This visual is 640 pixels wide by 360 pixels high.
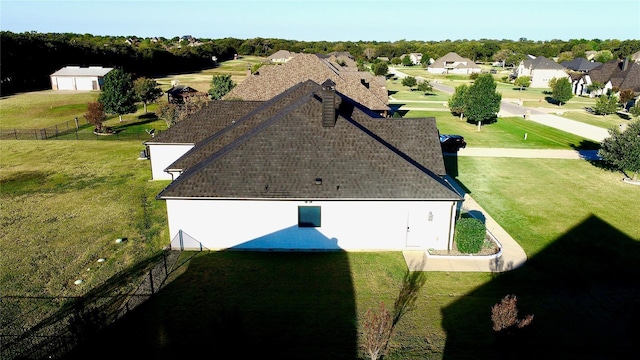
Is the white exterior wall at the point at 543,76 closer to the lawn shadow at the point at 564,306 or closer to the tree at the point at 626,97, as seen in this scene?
A: the tree at the point at 626,97

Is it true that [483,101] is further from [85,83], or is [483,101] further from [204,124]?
[85,83]

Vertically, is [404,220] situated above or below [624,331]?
above

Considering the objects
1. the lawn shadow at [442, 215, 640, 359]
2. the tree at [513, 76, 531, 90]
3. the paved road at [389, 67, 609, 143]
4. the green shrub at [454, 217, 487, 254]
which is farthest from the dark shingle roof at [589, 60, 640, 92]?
the green shrub at [454, 217, 487, 254]

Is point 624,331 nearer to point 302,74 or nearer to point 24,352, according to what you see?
point 24,352

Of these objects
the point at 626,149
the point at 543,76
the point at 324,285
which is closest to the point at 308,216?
the point at 324,285

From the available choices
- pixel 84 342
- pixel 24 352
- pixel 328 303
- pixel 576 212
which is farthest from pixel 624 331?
pixel 24 352

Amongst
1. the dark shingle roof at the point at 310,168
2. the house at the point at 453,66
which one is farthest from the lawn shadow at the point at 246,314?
the house at the point at 453,66

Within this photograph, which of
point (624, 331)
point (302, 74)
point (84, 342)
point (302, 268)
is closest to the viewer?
point (84, 342)

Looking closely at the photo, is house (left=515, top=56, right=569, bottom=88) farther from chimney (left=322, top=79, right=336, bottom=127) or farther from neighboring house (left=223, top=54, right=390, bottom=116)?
chimney (left=322, top=79, right=336, bottom=127)
